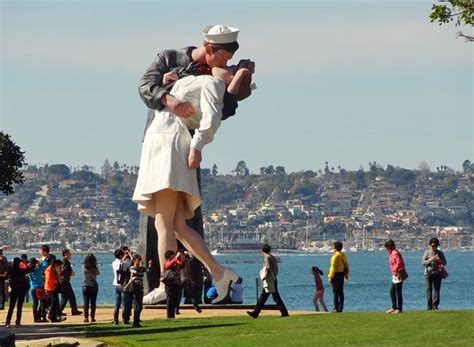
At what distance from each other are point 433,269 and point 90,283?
21.8ft

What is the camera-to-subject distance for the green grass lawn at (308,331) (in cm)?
2712

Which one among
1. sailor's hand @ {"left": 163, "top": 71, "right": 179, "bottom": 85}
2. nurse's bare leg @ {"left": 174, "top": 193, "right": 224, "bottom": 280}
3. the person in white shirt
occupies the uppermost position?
sailor's hand @ {"left": 163, "top": 71, "right": 179, "bottom": 85}

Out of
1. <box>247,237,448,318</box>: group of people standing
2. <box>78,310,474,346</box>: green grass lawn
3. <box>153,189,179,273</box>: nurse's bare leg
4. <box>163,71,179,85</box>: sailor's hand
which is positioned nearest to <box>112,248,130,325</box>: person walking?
<box>78,310,474,346</box>: green grass lawn

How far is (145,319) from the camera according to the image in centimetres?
3450

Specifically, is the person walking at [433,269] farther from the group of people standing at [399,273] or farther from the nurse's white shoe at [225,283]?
the nurse's white shoe at [225,283]

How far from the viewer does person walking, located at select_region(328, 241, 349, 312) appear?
3466 centimetres

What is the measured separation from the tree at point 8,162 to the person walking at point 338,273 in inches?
375

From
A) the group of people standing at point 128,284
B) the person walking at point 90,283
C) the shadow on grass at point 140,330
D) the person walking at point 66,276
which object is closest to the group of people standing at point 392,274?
the shadow on grass at point 140,330

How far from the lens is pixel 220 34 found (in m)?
32.4

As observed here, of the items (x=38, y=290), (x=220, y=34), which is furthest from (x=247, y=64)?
(x=38, y=290)

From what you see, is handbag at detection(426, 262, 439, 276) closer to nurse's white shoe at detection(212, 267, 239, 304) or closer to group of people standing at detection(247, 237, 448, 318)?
group of people standing at detection(247, 237, 448, 318)

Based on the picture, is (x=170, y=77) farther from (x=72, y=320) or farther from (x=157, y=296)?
(x=72, y=320)

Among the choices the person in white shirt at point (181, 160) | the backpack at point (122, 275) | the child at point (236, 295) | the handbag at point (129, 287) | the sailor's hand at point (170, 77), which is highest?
the sailor's hand at point (170, 77)

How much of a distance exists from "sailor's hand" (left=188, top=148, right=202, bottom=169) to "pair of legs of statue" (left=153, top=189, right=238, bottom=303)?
0.68 m
